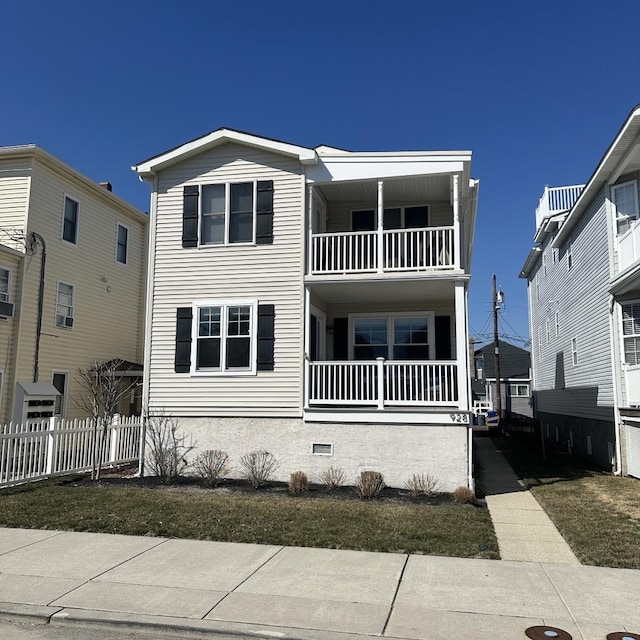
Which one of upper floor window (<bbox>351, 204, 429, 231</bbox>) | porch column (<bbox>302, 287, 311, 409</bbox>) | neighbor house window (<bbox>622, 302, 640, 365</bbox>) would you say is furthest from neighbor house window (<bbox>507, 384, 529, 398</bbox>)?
porch column (<bbox>302, 287, 311, 409</bbox>)

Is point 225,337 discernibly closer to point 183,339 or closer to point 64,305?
point 183,339

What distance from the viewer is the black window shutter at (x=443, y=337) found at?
14.0 metres

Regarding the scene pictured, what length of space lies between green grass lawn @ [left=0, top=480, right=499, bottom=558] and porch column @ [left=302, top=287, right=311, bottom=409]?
236 cm

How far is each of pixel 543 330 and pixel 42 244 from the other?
20020 mm

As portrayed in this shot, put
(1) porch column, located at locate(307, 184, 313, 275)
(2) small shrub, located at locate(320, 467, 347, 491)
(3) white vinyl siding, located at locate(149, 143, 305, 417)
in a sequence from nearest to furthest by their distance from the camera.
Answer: (2) small shrub, located at locate(320, 467, 347, 491) < (3) white vinyl siding, located at locate(149, 143, 305, 417) < (1) porch column, located at locate(307, 184, 313, 275)

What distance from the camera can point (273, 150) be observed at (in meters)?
13.1

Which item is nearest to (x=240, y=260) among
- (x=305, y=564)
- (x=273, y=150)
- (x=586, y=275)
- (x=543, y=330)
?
(x=273, y=150)

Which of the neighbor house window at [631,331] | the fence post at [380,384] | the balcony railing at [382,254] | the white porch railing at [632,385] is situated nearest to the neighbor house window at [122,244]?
the balcony railing at [382,254]

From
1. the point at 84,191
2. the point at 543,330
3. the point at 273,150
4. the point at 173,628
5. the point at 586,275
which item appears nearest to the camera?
the point at 173,628

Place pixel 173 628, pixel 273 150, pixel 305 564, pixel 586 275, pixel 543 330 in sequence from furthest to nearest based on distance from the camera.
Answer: pixel 543 330, pixel 586 275, pixel 273 150, pixel 305 564, pixel 173 628

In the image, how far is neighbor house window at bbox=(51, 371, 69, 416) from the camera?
61.0 feet

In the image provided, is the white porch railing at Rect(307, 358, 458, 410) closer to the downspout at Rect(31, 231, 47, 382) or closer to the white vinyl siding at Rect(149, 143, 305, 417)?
the white vinyl siding at Rect(149, 143, 305, 417)

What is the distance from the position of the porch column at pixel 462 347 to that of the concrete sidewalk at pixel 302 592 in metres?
4.70

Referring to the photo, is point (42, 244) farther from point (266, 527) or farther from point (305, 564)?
point (305, 564)
